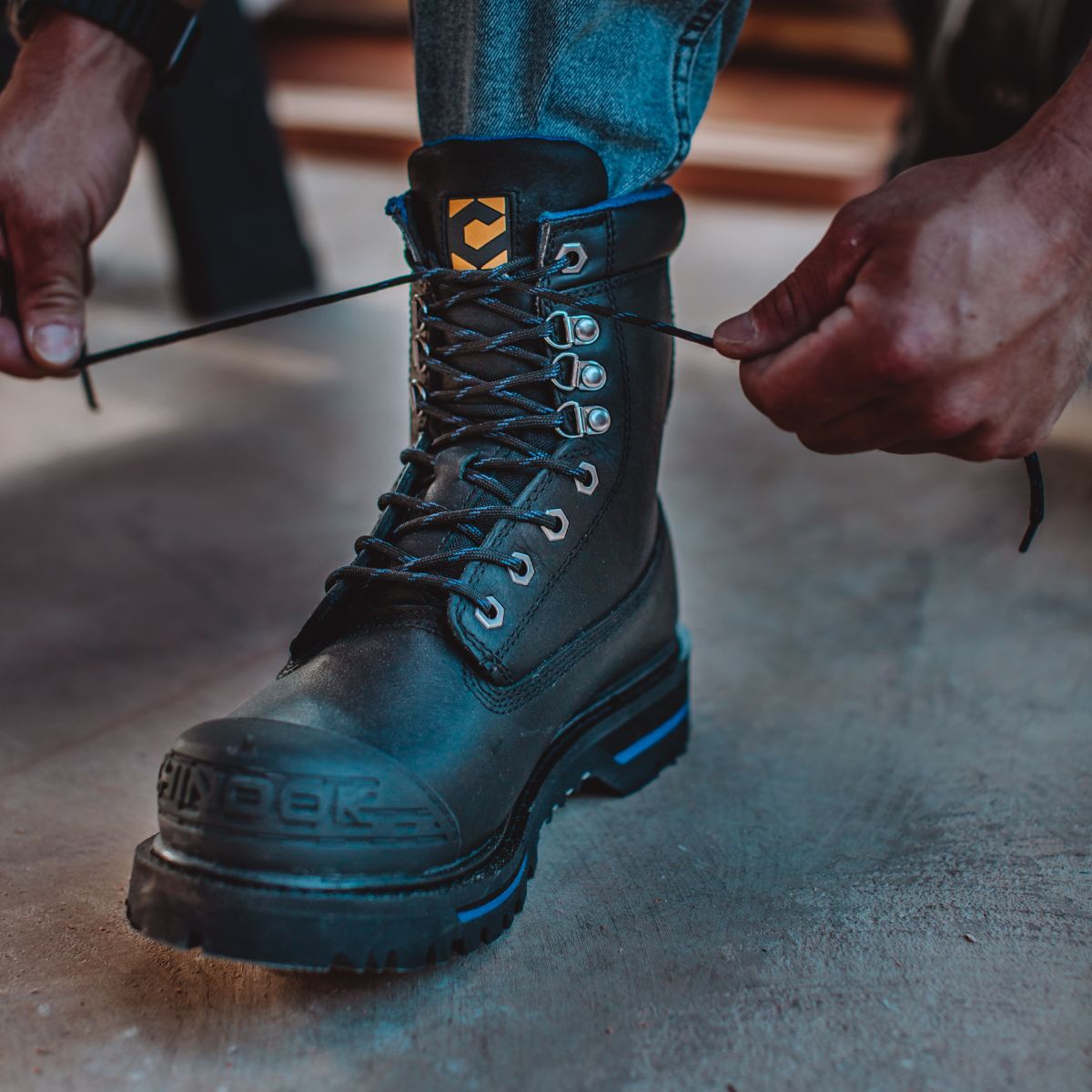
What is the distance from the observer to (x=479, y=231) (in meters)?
0.71

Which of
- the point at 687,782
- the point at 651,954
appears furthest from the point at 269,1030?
the point at 687,782

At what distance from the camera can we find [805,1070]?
553 millimetres

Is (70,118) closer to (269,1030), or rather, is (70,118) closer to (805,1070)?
(269,1030)

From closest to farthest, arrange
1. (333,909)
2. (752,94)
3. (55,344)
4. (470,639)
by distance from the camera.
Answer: (333,909), (470,639), (55,344), (752,94)

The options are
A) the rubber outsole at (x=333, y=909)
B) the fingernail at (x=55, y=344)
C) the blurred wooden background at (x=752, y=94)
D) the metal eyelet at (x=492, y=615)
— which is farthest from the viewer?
the blurred wooden background at (x=752, y=94)

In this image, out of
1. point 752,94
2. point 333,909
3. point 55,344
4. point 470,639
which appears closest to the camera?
point 333,909

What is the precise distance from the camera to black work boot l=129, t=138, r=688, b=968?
0.58 m

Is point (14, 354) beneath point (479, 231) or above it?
beneath

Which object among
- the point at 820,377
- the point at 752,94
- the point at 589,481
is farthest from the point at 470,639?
the point at 752,94

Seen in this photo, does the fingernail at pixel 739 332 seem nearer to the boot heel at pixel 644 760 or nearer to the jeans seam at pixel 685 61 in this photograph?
the jeans seam at pixel 685 61

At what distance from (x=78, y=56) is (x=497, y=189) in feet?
1.28

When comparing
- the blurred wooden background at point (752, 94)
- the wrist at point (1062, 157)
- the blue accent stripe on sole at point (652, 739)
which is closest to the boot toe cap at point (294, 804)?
the blue accent stripe on sole at point (652, 739)

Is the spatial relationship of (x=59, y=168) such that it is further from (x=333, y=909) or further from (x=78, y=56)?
(x=333, y=909)

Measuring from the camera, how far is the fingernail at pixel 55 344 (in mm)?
788
